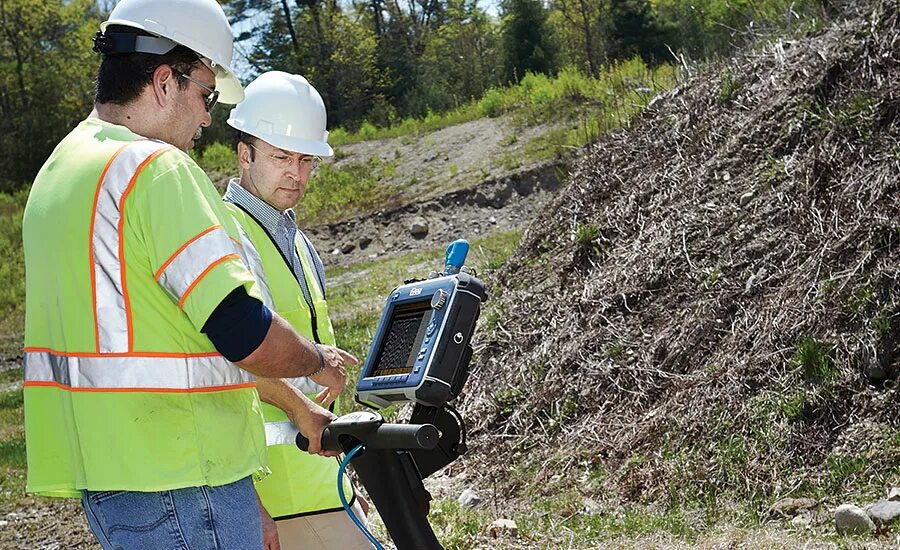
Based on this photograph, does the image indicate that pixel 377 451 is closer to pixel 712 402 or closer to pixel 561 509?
pixel 561 509

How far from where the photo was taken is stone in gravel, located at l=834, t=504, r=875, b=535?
468 centimetres

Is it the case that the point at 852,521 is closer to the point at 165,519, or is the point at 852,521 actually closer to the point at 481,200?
the point at 165,519

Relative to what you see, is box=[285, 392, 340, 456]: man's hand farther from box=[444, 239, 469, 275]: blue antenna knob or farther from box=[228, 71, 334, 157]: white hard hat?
box=[228, 71, 334, 157]: white hard hat

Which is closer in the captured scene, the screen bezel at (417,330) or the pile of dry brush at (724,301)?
the screen bezel at (417,330)

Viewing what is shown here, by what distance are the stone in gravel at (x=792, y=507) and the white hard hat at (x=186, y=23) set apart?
3.77 metres

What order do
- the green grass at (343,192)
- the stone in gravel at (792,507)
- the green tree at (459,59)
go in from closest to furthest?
the stone in gravel at (792,507), the green grass at (343,192), the green tree at (459,59)

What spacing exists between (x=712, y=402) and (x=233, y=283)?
14.6ft

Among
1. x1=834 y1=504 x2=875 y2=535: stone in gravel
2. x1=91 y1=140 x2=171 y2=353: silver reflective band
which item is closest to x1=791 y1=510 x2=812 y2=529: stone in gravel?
x1=834 y1=504 x2=875 y2=535: stone in gravel

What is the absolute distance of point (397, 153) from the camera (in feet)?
90.8

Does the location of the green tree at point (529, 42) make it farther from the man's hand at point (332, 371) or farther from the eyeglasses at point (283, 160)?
the man's hand at point (332, 371)

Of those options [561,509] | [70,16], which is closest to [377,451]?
[561,509]

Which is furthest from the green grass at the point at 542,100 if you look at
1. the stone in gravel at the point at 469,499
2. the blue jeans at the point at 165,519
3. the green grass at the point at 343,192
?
the blue jeans at the point at 165,519

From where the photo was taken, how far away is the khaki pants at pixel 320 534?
10.4 feet

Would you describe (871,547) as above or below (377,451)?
below
